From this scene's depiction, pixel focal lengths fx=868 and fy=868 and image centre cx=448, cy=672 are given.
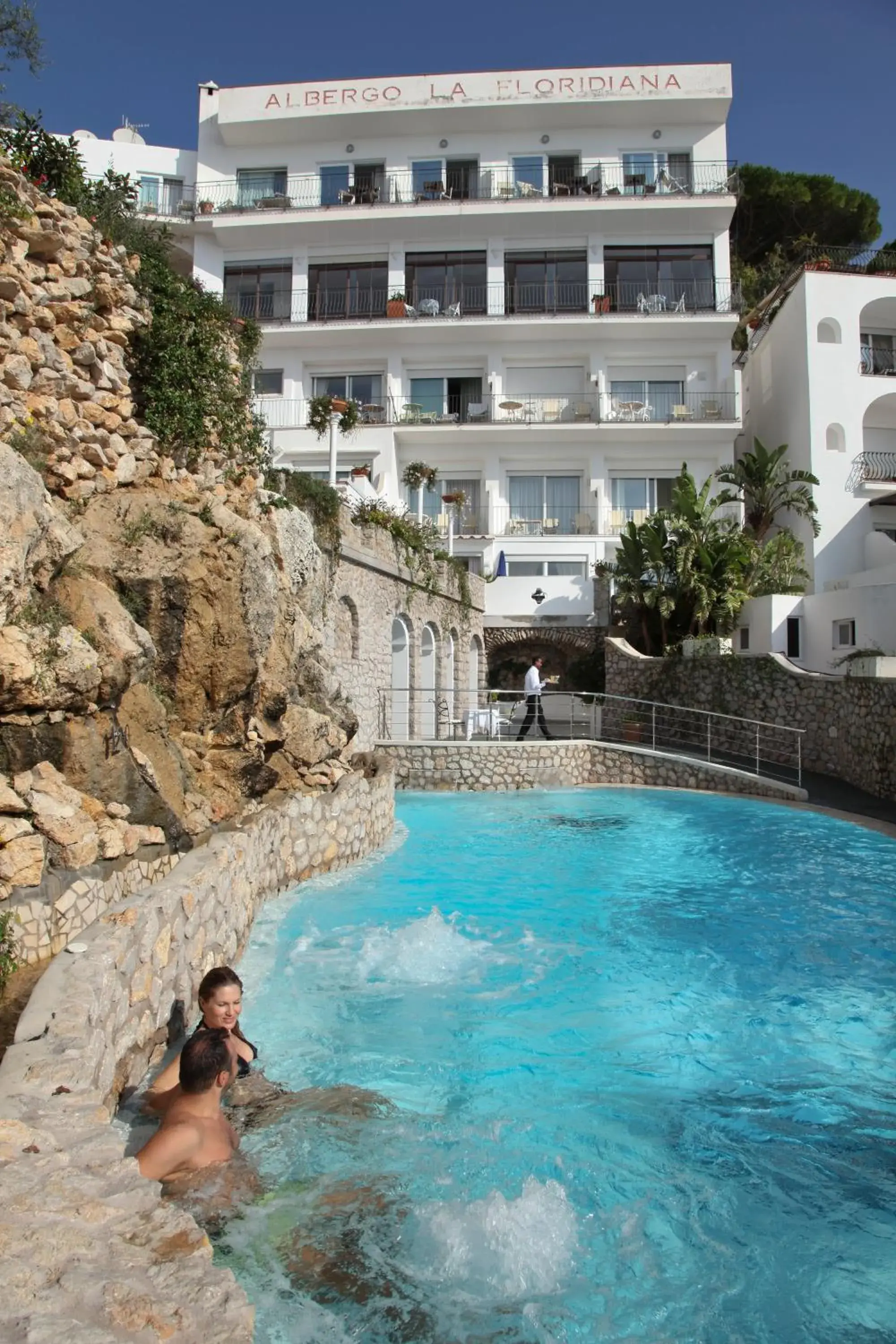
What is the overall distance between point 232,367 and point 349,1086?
9.66 metres

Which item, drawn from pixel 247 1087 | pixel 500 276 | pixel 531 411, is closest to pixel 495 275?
pixel 500 276

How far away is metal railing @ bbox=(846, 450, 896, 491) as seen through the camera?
96.2 feet

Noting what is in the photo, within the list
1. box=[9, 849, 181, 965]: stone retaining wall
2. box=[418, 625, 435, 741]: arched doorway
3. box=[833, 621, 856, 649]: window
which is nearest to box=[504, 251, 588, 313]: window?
box=[418, 625, 435, 741]: arched doorway

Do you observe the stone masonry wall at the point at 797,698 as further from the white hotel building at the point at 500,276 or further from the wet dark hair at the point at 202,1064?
the wet dark hair at the point at 202,1064

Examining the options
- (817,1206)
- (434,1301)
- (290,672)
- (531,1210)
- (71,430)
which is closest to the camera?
(434,1301)

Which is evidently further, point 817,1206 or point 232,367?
point 232,367

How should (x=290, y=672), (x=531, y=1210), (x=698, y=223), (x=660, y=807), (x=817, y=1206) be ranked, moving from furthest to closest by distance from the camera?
(x=698, y=223) → (x=660, y=807) → (x=290, y=672) → (x=817, y=1206) → (x=531, y=1210)

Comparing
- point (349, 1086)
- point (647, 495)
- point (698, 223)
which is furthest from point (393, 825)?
point (698, 223)

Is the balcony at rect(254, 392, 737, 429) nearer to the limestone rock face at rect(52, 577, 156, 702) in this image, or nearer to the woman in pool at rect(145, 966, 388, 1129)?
the limestone rock face at rect(52, 577, 156, 702)

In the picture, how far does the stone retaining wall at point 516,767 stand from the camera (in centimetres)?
1922

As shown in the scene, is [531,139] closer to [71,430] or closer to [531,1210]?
[71,430]

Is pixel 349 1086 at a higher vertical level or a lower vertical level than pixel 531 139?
lower

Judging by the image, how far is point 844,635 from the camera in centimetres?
2234

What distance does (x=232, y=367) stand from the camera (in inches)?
467
